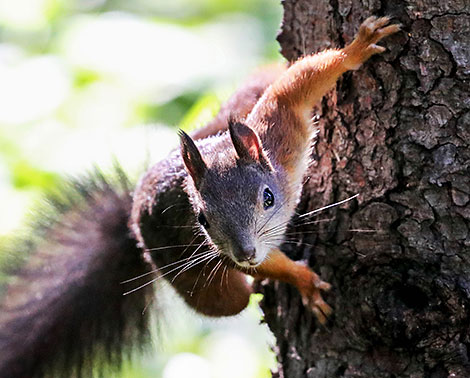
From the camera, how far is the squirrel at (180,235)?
195cm

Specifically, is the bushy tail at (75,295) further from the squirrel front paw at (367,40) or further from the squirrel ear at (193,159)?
the squirrel front paw at (367,40)

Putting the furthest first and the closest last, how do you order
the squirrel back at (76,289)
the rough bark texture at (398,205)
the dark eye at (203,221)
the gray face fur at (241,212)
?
Answer: the squirrel back at (76,289), the dark eye at (203,221), the gray face fur at (241,212), the rough bark texture at (398,205)

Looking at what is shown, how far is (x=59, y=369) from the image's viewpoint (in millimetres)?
2684

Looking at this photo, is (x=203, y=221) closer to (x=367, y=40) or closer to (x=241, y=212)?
(x=241, y=212)

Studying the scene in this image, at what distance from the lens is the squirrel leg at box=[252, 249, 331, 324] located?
1.93 meters

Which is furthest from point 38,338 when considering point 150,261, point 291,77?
point 291,77

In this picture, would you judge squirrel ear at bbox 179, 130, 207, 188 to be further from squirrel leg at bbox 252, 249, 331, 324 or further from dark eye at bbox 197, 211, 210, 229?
squirrel leg at bbox 252, 249, 331, 324

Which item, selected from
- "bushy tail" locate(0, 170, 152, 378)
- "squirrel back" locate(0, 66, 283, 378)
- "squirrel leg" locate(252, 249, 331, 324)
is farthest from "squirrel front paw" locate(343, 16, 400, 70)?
"bushy tail" locate(0, 170, 152, 378)

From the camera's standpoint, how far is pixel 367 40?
5.89ft

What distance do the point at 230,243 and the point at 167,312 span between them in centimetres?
97

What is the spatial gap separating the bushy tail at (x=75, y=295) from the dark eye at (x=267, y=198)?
30.7 inches

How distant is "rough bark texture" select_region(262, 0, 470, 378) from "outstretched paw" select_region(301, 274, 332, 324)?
26 millimetres

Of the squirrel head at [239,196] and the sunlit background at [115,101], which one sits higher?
the sunlit background at [115,101]

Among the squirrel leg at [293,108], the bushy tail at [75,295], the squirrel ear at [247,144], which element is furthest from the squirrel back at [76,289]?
the squirrel ear at [247,144]
